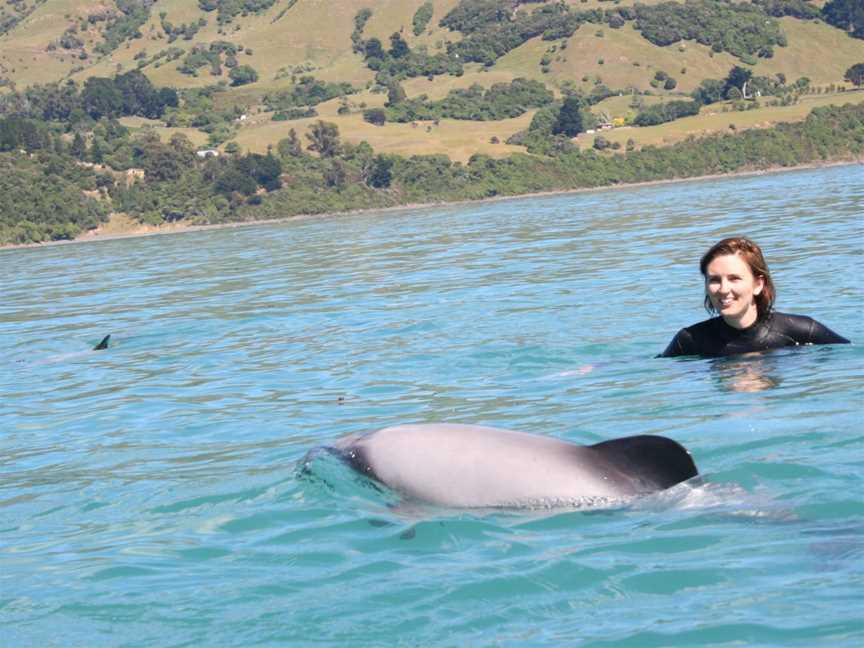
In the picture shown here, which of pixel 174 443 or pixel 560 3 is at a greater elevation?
pixel 560 3

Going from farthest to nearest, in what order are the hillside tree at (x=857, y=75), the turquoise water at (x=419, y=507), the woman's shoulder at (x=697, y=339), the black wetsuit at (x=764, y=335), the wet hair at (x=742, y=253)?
the hillside tree at (x=857, y=75) < the woman's shoulder at (x=697, y=339) < the black wetsuit at (x=764, y=335) < the wet hair at (x=742, y=253) < the turquoise water at (x=419, y=507)

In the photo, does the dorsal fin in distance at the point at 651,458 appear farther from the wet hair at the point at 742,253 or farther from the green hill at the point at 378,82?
the green hill at the point at 378,82

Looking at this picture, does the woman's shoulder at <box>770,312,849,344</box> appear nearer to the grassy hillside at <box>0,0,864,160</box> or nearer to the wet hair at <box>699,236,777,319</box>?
the wet hair at <box>699,236,777,319</box>

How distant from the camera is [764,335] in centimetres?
932

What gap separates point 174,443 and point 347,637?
169 inches

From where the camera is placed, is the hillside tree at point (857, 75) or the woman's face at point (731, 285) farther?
the hillside tree at point (857, 75)

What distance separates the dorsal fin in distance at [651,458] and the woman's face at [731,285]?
2975 millimetres

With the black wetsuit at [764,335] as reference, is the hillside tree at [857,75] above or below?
above

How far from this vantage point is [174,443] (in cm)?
870

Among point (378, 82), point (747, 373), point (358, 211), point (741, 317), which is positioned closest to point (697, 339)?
point (741, 317)

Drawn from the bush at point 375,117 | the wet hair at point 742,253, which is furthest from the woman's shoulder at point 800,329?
the bush at point 375,117

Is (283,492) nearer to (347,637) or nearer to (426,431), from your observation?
(426,431)

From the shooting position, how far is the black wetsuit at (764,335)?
931cm

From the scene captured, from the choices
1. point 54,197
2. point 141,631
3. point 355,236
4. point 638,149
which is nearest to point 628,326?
point 141,631
